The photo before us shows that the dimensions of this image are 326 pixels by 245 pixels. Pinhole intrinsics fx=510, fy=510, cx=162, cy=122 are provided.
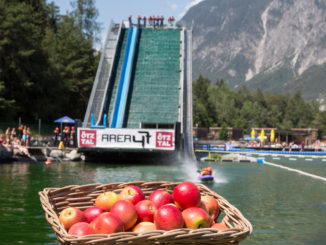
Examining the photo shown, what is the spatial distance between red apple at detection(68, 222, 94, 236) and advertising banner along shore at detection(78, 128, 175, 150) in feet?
84.4

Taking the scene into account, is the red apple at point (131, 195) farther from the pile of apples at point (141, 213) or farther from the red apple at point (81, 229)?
the red apple at point (81, 229)

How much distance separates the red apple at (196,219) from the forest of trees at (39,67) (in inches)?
1523

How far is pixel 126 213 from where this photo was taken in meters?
4.59

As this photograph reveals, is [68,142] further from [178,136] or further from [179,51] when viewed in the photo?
[179,51]

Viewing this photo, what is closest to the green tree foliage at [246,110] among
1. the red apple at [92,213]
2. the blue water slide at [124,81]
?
the blue water slide at [124,81]

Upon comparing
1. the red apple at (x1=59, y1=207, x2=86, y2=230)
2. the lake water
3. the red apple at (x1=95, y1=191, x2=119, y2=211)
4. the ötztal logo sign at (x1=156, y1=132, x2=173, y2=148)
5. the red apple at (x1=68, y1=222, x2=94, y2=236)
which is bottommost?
the lake water

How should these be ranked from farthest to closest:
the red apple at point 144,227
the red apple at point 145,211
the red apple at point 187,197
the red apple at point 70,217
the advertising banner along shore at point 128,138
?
the advertising banner along shore at point 128,138 → the red apple at point 187,197 → the red apple at point 145,211 → the red apple at point 70,217 → the red apple at point 144,227

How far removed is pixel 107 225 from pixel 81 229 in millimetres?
297

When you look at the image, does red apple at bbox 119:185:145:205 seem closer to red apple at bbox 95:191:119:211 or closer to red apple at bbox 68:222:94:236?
red apple at bbox 95:191:119:211

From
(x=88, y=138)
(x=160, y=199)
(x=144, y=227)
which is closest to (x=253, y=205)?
(x=160, y=199)

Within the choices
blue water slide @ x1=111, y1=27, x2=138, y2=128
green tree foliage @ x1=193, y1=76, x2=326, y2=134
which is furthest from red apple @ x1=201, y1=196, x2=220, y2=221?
green tree foliage @ x1=193, y1=76, x2=326, y2=134

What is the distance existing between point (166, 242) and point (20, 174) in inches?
705

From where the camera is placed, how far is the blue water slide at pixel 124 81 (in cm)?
3842

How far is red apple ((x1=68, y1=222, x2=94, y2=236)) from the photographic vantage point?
172 inches
